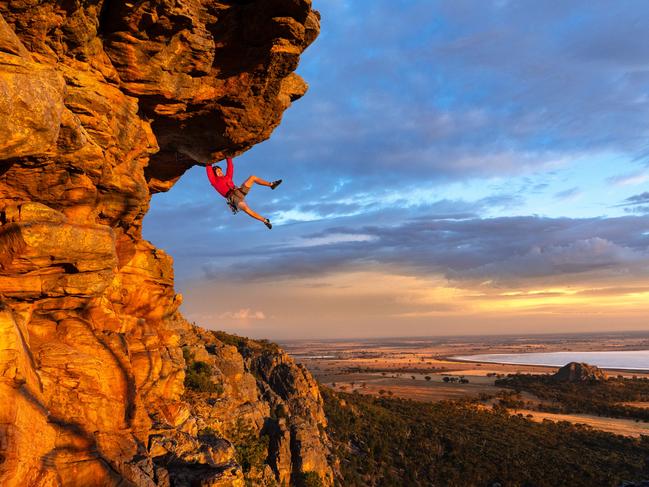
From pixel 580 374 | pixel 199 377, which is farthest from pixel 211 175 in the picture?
pixel 580 374

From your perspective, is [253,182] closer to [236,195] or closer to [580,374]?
[236,195]

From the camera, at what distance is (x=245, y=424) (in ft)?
83.0

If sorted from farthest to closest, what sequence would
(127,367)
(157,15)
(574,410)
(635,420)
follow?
(574,410)
(635,420)
(127,367)
(157,15)

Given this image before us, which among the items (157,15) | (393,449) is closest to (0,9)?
(157,15)

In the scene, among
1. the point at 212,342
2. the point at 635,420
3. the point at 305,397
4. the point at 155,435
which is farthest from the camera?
the point at 635,420

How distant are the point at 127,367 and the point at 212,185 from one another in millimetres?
8649

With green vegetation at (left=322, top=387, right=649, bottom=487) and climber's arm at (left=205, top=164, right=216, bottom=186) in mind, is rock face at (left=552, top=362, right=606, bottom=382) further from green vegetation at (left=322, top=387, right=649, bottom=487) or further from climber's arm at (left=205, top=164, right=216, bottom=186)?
climber's arm at (left=205, top=164, right=216, bottom=186)

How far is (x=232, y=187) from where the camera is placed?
18.4 m

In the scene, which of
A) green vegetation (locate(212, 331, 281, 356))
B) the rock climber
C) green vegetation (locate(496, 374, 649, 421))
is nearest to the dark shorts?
the rock climber

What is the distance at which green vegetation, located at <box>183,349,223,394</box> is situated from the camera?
24.2m

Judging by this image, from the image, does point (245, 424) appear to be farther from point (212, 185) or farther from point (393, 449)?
point (393, 449)

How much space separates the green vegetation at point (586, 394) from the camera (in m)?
74.0

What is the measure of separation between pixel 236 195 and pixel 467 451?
125ft

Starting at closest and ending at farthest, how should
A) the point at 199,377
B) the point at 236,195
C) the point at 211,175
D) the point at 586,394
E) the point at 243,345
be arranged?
the point at 236,195 → the point at 211,175 → the point at 199,377 → the point at 243,345 → the point at 586,394
